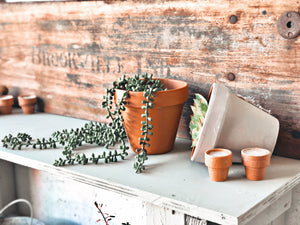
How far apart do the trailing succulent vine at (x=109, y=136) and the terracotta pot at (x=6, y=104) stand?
33 centimetres

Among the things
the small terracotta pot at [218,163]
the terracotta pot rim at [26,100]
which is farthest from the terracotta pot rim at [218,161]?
the terracotta pot rim at [26,100]

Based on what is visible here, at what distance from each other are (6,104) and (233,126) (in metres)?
1.02

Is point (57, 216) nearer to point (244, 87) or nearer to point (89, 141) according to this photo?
point (89, 141)

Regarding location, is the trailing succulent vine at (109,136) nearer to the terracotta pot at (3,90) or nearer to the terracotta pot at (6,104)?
the terracotta pot at (6,104)

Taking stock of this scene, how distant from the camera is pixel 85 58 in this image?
143 cm

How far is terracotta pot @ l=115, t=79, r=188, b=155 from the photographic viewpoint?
3.36 ft

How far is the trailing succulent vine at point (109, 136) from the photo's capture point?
3.33 ft

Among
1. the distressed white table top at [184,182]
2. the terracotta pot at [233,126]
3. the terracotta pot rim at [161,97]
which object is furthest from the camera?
the terracotta pot rim at [161,97]

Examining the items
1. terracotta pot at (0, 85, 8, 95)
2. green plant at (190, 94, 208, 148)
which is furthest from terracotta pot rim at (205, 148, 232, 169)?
terracotta pot at (0, 85, 8, 95)

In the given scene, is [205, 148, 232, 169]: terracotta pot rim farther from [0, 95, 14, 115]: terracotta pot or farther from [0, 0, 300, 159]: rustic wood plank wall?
[0, 95, 14, 115]: terracotta pot

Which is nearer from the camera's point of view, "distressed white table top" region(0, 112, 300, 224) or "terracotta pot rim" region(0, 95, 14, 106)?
"distressed white table top" region(0, 112, 300, 224)

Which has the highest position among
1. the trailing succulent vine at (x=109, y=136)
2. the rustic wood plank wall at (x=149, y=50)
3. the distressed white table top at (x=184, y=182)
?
the rustic wood plank wall at (x=149, y=50)

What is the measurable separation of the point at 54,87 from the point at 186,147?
2.24 feet

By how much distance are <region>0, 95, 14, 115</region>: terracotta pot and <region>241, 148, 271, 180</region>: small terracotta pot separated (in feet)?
3.47
